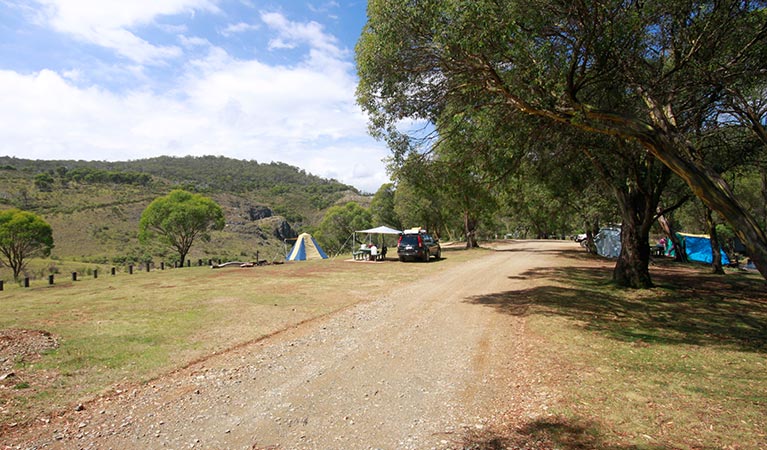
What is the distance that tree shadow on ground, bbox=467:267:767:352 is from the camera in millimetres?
7281

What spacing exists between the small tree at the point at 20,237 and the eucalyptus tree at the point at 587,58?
71.5 ft

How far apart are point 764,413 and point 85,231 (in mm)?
47306

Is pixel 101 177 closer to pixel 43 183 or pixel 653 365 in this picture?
pixel 43 183

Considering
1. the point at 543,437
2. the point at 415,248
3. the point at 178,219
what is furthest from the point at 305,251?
the point at 543,437

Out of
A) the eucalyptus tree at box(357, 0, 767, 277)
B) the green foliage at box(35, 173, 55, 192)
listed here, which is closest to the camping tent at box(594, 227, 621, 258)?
the eucalyptus tree at box(357, 0, 767, 277)

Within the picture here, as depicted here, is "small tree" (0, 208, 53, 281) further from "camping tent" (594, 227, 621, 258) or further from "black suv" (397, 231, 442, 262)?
"camping tent" (594, 227, 621, 258)

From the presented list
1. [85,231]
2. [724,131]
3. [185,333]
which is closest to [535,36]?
[724,131]

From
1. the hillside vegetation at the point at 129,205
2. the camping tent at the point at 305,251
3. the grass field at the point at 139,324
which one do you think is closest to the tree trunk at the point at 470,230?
the camping tent at the point at 305,251

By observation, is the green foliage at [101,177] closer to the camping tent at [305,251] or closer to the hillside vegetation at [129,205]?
the hillside vegetation at [129,205]

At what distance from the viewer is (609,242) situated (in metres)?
28.5

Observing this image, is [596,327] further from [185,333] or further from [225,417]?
[185,333]

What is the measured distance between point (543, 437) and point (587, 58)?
6896 mm

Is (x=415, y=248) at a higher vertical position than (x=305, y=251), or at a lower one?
higher

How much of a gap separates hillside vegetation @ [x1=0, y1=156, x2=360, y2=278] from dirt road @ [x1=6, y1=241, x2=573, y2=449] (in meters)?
26.6
